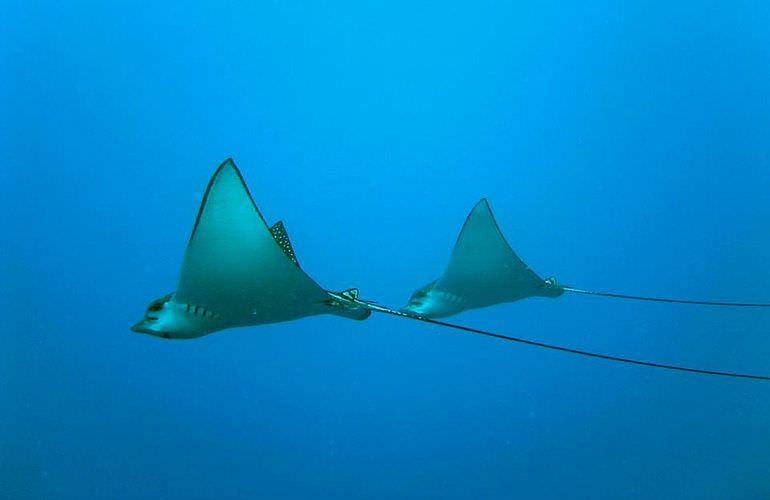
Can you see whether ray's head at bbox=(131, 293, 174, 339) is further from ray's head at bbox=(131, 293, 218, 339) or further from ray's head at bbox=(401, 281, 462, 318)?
ray's head at bbox=(401, 281, 462, 318)

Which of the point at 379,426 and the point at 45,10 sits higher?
the point at 45,10

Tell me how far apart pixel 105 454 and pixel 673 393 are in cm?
610

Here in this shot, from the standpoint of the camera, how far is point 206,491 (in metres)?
6.43

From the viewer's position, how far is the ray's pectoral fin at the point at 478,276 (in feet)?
10.5

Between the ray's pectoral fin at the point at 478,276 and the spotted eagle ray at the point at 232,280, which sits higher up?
the ray's pectoral fin at the point at 478,276

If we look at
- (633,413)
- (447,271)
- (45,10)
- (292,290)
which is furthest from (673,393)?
(45,10)

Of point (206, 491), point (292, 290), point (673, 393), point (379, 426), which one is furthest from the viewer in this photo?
point (379, 426)

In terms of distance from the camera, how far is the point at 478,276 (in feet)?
10.9

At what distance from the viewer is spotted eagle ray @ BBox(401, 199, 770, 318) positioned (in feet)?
10.5

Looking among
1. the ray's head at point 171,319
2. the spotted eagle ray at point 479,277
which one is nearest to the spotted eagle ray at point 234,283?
the ray's head at point 171,319

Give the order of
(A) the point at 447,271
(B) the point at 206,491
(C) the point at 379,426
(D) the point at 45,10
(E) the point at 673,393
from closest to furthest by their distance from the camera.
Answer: (A) the point at 447,271 → (D) the point at 45,10 → (B) the point at 206,491 → (E) the point at 673,393 → (C) the point at 379,426

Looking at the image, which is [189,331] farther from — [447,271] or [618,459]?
[618,459]

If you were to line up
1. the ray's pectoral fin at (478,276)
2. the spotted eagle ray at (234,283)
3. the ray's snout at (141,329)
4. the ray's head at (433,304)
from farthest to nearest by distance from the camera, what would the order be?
1. the ray's head at (433,304)
2. the ray's pectoral fin at (478,276)
3. the ray's snout at (141,329)
4. the spotted eagle ray at (234,283)

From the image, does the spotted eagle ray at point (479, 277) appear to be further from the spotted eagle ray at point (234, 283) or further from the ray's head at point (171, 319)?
the ray's head at point (171, 319)
